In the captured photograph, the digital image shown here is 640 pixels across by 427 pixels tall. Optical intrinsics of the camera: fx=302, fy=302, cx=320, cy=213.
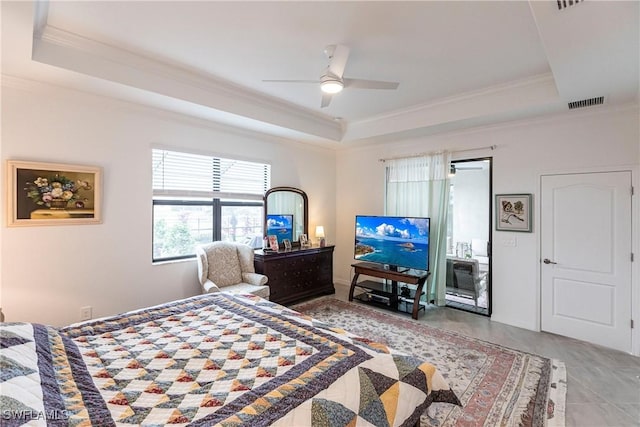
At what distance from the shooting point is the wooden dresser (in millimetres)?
4207

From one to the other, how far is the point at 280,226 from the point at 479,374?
3.24 meters

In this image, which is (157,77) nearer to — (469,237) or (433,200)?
(433,200)

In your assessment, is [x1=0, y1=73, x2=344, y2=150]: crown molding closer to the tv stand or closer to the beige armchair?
the beige armchair

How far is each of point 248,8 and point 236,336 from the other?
2191 millimetres

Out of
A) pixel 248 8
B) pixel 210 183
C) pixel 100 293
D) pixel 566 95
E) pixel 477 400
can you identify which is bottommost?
pixel 477 400

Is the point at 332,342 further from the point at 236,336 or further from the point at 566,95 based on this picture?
the point at 566,95

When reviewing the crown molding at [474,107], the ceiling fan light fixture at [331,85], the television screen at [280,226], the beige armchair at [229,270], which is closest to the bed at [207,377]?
the beige armchair at [229,270]

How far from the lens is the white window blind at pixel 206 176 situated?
3641 millimetres

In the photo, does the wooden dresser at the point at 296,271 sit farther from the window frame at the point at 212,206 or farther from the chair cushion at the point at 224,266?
the window frame at the point at 212,206

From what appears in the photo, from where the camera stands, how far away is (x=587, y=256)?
3.38m

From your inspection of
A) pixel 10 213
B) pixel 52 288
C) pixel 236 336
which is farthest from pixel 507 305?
pixel 10 213

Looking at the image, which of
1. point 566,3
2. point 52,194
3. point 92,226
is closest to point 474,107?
point 566,3

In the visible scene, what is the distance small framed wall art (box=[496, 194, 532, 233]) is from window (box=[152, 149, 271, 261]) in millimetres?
3310

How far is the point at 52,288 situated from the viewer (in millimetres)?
2854
